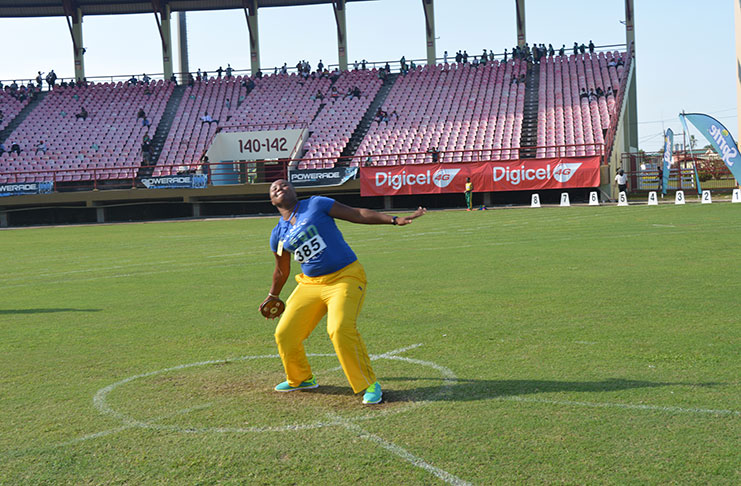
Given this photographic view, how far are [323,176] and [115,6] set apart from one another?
24.0 metres

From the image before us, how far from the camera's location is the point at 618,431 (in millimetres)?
4523

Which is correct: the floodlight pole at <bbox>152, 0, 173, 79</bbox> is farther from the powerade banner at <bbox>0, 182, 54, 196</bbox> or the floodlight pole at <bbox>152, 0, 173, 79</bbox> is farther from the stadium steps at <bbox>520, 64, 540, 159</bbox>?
the stadium steps at <bbox>520, 64, 540, 159</bbox>

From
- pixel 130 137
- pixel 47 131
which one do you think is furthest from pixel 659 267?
pixel 47 131

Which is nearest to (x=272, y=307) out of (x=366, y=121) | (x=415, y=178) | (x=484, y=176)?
(x=484, y=176)

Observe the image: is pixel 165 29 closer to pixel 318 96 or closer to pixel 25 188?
pixel 318 96

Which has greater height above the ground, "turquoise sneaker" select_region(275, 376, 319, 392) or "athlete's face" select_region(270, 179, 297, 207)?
"athlete's face" select_region(270, 179, 297, 207)

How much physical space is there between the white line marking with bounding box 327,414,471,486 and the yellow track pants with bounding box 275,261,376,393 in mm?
528

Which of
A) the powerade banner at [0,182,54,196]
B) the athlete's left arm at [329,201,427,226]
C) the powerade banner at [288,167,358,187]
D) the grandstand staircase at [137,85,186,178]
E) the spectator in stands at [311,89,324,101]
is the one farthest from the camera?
the spectator in stands at [311,89,324,101]

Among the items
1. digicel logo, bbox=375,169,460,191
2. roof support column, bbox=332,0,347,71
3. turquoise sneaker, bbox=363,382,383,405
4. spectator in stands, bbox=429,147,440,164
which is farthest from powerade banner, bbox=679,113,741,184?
turquoise sneaker, bbox=363,382,383,405

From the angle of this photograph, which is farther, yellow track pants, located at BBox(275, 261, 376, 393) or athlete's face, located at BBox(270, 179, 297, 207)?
athlete's face, located at BBox(270, 179, 297, 207)

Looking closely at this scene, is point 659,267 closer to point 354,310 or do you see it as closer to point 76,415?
point 354,310

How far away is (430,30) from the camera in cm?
4909

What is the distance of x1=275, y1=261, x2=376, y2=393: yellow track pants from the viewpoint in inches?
212

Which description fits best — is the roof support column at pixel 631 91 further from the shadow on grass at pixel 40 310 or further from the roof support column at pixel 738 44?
the shadow on grass at pixel 40 310
